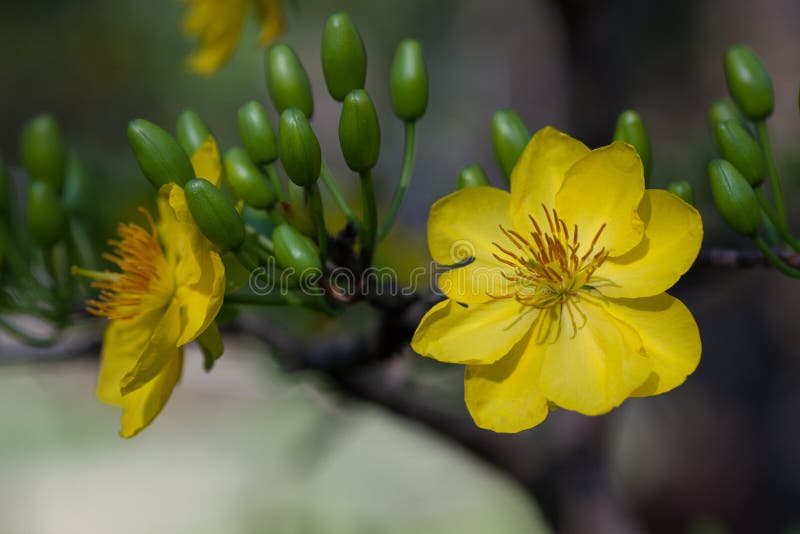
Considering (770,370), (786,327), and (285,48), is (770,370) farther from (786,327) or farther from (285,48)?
(285,48)

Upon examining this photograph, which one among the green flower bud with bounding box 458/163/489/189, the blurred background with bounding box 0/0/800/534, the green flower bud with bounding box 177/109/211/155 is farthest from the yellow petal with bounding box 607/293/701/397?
the blurred background with bounding box 0/0/800/534

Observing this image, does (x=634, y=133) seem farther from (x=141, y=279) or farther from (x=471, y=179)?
(x=141, y=279)

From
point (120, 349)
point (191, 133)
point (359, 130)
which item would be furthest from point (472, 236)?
point (120, 349)

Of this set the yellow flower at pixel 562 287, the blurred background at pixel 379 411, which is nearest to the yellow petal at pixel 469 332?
the yellow flower at pixel 562 287

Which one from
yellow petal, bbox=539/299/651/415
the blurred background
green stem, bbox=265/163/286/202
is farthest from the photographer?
the blurred background

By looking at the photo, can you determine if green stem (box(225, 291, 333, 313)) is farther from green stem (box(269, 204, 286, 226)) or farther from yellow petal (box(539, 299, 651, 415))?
yellow petal (box(539, 299, 651, 415))

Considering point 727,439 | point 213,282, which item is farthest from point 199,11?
point 727,439
